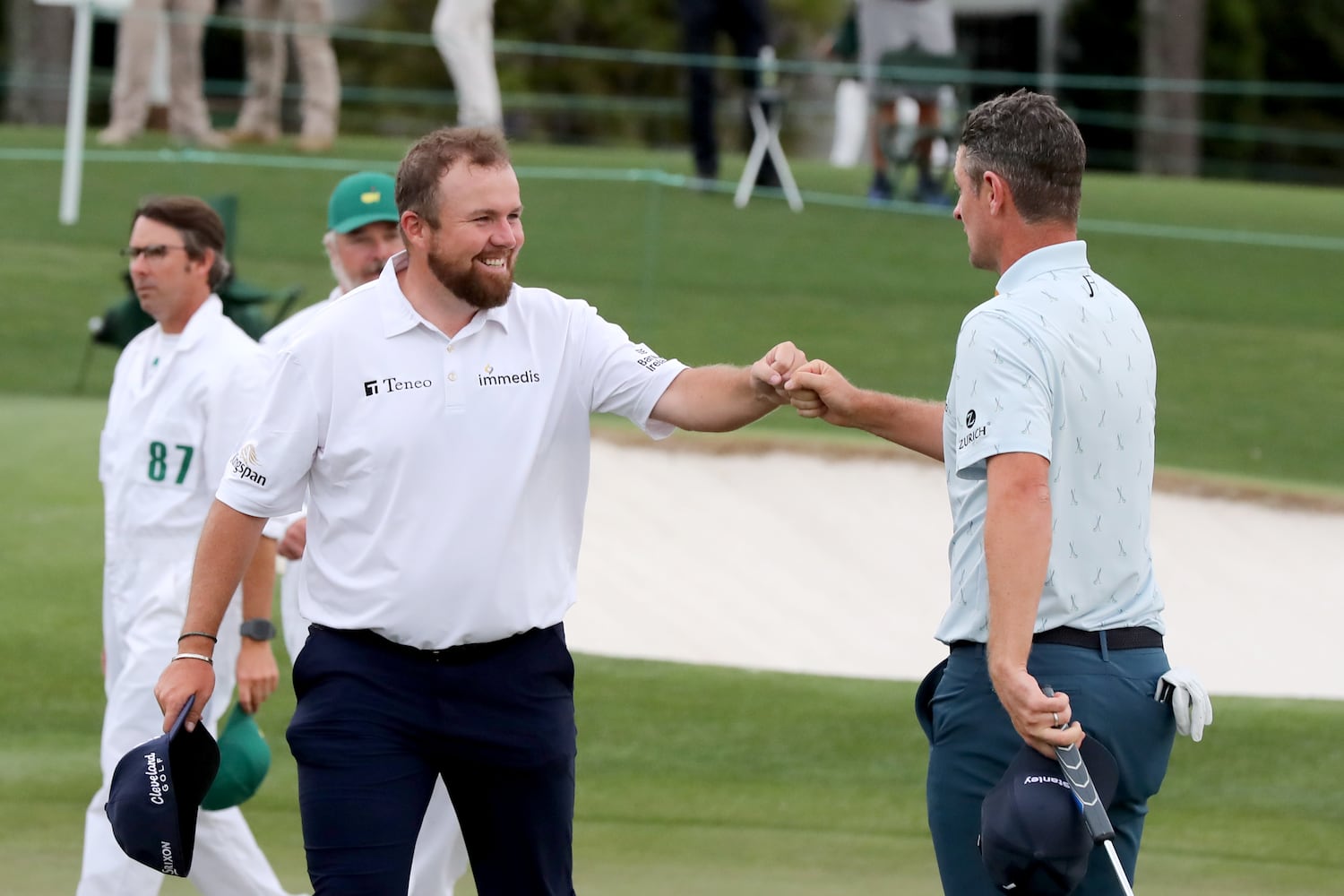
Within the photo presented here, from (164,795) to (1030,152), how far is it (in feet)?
7.37

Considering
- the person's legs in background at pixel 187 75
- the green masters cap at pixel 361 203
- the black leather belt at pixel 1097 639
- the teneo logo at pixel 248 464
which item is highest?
the person's legs in background at pixel 187 75

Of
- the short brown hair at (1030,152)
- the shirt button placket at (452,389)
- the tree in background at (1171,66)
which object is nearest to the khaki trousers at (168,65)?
the shirt button placket at (452,389)

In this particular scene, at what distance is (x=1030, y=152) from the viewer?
3.76m

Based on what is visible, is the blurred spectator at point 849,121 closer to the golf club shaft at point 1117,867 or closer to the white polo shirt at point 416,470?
the white polo shirt at point 416,470

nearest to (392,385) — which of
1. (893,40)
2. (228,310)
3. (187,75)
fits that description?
(228,310)

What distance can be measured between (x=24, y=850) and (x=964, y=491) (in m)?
3.72

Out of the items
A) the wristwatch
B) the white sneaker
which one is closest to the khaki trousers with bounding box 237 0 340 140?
the white sneaker

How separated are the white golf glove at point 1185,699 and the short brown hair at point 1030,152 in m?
0.92

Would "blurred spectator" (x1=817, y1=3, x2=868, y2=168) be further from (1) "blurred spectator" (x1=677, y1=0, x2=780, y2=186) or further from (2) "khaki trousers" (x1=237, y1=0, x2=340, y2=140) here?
(2) "khaki trousers" (x1=237, y1=0, x2=340, y2=140)

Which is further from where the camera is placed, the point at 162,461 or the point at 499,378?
the point at 162,461

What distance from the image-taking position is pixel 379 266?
5.77 meters

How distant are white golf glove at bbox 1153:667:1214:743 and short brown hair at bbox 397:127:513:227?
1.77 m

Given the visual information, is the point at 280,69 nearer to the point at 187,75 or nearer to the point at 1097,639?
the point at 187,75

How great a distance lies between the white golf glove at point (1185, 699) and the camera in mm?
3785
